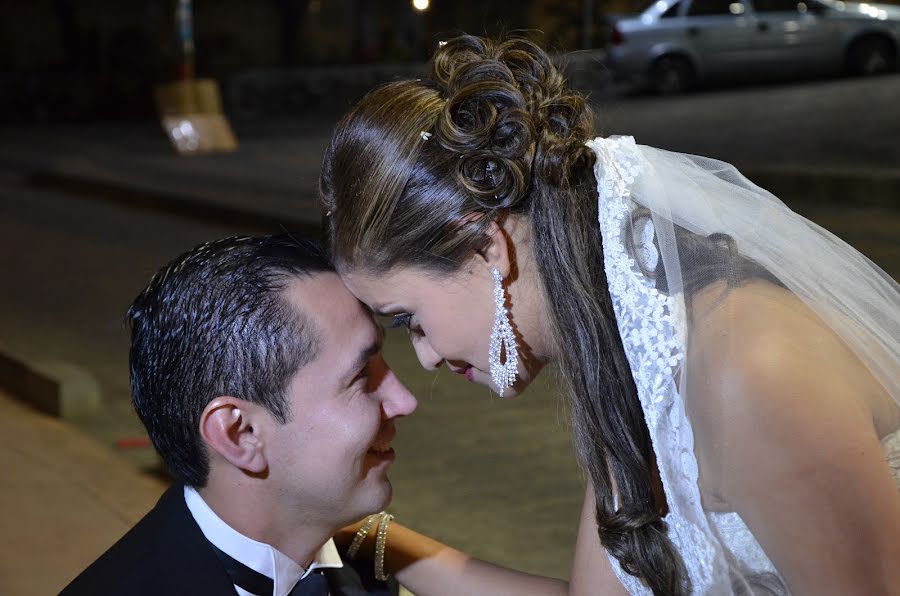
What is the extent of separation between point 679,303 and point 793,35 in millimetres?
14722

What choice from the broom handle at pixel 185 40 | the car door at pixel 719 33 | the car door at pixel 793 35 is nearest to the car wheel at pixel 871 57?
the car door at pixel 793 35

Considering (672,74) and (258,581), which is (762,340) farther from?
(672,74)

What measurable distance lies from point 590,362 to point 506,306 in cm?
17

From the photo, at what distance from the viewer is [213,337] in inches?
77.8

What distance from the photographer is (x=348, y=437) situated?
6.88ft

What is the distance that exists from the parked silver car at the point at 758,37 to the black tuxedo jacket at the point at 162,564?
14678 mm

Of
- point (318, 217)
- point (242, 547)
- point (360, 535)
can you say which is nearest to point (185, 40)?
point (318, 217)

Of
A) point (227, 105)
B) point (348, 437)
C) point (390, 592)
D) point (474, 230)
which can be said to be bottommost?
point (227, 105)

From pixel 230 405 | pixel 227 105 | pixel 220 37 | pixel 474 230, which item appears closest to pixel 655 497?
pixel 474 230

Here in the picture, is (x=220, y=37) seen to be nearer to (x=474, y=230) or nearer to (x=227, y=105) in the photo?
(x=227, y=105)

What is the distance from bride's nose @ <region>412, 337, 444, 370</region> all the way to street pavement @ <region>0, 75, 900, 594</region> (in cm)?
23

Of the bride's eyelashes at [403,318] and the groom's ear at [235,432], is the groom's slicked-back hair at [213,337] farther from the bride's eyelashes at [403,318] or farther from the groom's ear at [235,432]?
the bride's eyelashes at [403,318]

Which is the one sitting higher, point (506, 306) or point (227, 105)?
point (506, 306)

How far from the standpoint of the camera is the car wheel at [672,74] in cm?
1642
